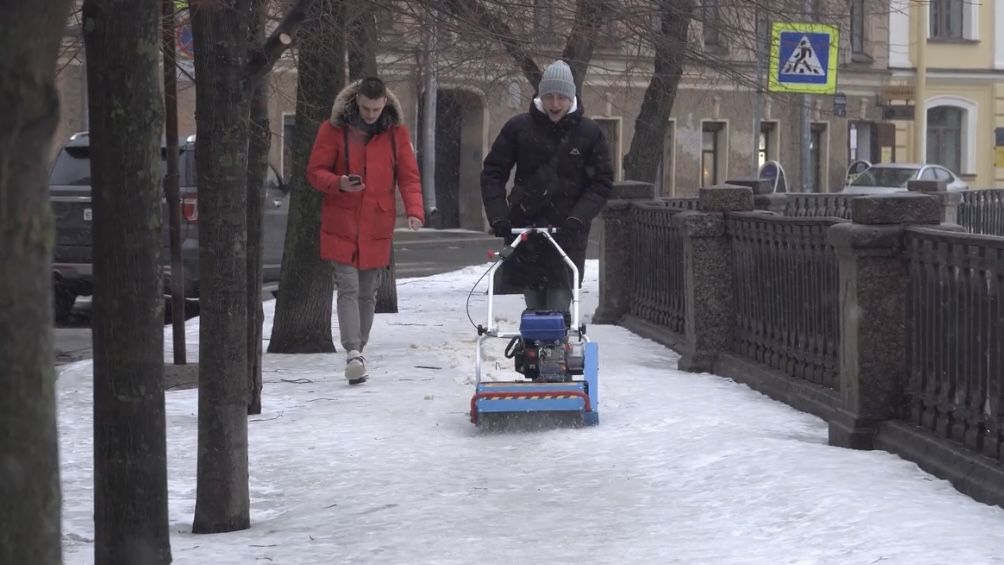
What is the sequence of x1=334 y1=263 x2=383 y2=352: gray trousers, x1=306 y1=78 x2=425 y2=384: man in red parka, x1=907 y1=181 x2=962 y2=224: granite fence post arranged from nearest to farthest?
x1=306 y1=78 x2=425 y2=384: man in red parka → x1=334 y1=263 x2=383 y2=352: gray trousers → x1=907 y1=181 x2=962 y2=224: granite fence post

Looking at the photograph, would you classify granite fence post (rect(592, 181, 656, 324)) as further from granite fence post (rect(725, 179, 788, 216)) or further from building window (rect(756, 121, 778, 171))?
building window (rect(756, 121, 778, 171))

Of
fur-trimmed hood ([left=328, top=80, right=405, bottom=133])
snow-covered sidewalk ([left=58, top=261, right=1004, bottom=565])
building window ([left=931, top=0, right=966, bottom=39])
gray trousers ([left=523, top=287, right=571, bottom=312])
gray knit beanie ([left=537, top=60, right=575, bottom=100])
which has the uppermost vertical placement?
building window ([left=931, top=0, right=966, bottom=39])

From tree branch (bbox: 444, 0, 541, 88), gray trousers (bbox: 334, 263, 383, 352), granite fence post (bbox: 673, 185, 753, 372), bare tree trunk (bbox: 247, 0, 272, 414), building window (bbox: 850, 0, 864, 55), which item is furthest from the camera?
building window (bbox: 850, 0, 864, 55)

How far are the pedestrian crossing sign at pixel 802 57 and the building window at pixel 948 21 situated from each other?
30320 mm

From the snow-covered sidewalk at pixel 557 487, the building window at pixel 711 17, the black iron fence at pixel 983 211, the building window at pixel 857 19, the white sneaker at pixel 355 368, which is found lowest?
the snow-covered sidewalk at pixel 557 487

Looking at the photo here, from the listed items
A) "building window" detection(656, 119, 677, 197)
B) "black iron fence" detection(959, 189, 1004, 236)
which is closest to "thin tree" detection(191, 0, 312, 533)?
"black iron fence" detection(959, 189, 1004, 236)

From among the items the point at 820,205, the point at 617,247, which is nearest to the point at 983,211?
the point at 820,205

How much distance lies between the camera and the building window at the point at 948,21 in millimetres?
46312

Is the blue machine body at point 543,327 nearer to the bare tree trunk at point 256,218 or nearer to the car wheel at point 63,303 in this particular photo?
the bare tree trunk at point 256,218

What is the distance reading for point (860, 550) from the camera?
5285 mm

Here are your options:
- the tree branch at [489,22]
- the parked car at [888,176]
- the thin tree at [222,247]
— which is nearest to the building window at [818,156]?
the parked car at [888,176]

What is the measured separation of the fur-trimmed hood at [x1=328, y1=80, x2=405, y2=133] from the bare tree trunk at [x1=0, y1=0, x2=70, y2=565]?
669cm

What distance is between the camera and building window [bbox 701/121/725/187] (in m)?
43.3

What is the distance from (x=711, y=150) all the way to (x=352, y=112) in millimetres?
34571
